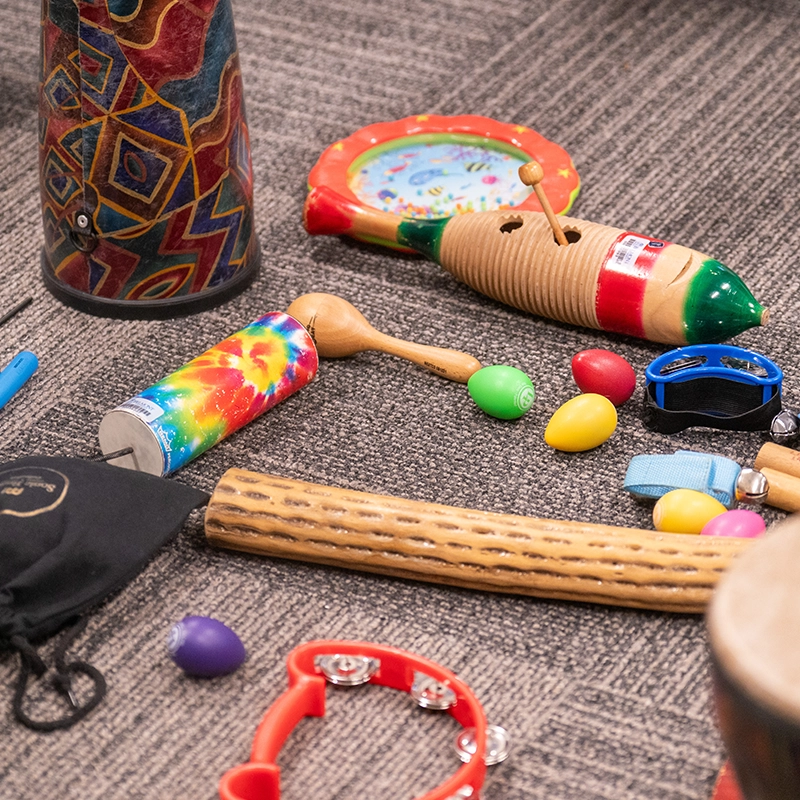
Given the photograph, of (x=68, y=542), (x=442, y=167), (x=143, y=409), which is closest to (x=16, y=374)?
(x=143, y=409)

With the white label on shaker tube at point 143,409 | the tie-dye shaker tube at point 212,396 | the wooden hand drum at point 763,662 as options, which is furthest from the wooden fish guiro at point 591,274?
the wooden hand drum at point 763,662

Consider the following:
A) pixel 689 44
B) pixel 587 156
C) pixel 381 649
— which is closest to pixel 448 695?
pixel 381 649

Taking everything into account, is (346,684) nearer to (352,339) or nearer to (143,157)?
(352,339)

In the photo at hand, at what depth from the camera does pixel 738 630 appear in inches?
24.1

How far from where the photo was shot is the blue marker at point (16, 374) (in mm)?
1167

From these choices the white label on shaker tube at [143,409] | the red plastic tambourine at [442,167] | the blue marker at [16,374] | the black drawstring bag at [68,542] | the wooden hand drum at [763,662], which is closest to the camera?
the wooden hand drum at [763,662]

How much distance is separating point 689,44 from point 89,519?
46.4 inches

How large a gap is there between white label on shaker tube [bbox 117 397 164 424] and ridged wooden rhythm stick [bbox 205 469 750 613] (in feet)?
0.30

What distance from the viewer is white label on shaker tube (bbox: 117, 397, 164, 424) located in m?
1.06

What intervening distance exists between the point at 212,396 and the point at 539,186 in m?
0.38

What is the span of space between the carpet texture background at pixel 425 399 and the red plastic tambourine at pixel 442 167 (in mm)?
51

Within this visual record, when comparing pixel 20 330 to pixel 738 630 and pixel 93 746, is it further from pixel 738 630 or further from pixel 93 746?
pixel 738 630

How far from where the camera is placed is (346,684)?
0.91m

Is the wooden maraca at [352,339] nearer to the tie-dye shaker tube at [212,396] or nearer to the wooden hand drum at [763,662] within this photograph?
the tie-dye shaker tube at [212,396]
